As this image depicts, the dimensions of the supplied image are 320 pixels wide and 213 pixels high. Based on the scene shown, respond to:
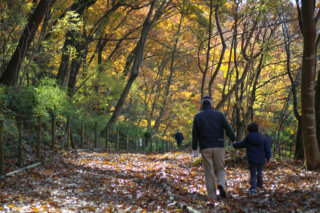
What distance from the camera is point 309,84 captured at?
7.17 meters

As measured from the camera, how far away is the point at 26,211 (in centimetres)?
526

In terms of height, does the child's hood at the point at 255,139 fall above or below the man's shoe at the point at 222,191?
above

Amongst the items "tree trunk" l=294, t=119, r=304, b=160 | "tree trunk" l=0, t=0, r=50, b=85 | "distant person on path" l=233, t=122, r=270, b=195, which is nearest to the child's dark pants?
"distant person on path" l=233, t=122, r=270, b=195

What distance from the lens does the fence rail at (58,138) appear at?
8680 mm

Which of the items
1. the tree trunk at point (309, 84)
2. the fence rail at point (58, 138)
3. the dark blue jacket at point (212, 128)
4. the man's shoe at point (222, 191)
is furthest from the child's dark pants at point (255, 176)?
the fence rail at point (58, 138)

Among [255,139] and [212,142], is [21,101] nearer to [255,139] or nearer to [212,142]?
[212,142]

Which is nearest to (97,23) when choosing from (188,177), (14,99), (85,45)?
(85,45)

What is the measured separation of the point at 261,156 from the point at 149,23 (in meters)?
12.7

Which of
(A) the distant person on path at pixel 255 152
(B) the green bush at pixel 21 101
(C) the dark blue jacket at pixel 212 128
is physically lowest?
(A) the distant person on path at pixel 255 152

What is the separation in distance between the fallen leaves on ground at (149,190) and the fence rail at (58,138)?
0.67 metres

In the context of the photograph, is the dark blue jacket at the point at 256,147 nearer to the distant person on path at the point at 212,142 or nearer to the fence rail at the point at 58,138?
the distant person on path at the point at 212,142

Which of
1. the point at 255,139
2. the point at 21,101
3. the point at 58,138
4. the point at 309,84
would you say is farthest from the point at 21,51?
the point at 309,84

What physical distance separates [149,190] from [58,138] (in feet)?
24.8

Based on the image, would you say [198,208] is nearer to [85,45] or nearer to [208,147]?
[208,147]
